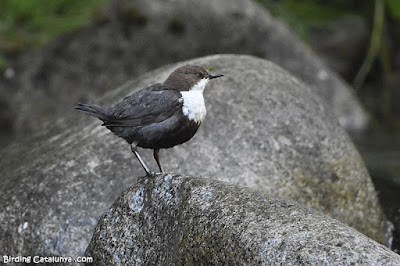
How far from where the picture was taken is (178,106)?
339 cm

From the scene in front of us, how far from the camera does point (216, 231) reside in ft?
8.55

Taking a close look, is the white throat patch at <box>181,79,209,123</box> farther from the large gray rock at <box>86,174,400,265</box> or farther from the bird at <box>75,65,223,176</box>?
the large gray rock at <box>86,174,400,265</box>

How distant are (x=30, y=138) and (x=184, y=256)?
2.72m

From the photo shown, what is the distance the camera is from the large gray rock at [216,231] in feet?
7.56

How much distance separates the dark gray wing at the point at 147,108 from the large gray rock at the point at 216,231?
0.42 m

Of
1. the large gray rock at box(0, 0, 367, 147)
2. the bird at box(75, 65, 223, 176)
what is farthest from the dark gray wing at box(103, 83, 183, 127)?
the large gray rock at box(0, 0, 367, 147)

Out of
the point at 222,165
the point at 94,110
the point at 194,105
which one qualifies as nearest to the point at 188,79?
the point at 194,105

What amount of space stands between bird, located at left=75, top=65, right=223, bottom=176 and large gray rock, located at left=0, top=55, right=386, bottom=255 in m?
0.50

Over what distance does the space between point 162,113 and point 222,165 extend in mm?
776

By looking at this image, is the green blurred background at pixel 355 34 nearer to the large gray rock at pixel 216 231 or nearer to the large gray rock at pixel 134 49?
the large gray rock at pixel 134 49

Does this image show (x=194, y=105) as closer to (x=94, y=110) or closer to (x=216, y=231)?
(x=94, y=110)

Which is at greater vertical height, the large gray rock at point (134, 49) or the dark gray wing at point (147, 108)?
the dark gray wing at point (147, 108)

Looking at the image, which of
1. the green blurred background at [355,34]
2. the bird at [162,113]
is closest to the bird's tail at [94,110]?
the bird at [162,113]

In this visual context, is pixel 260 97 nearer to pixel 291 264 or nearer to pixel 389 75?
pixel 291 264
